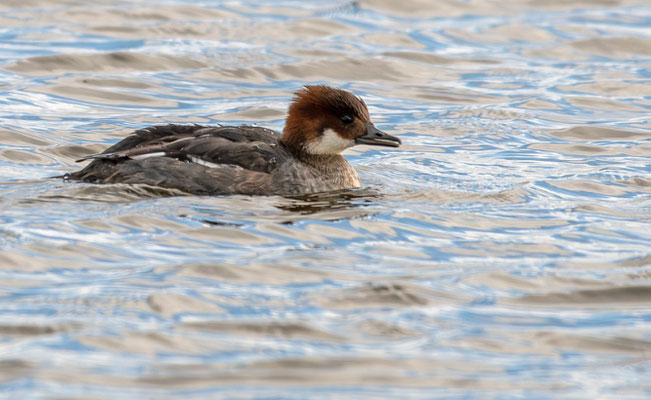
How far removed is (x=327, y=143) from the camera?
1087 centimetres

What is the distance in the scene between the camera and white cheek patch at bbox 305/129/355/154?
1084 cm

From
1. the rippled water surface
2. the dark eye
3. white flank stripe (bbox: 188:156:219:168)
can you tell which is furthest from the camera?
the dark eye

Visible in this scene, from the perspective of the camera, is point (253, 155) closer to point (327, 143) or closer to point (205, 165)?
point (205, 165)

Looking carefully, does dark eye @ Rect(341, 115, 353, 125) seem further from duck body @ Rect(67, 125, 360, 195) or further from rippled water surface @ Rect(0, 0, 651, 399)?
rippled water surface @ Rect(0, 0, 651, 399)

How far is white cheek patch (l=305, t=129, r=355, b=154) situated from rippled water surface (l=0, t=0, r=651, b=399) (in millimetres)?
513

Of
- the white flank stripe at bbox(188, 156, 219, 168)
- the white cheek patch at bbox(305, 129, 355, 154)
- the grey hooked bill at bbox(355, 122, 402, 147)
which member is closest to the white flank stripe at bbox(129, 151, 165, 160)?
the white flank stripe at bbox(188, 156, 219, 168)

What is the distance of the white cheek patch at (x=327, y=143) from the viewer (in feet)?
35.6

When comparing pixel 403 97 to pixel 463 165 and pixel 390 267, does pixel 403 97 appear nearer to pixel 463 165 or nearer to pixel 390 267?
pixel 463 165

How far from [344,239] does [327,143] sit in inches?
78.2

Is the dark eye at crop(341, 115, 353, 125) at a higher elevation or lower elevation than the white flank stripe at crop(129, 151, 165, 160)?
higher

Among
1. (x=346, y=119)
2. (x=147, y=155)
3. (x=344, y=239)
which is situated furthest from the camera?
(x=346, y=119)

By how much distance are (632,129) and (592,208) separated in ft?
13.7

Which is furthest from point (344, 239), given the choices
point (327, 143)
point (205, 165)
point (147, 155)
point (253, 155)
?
point (147, 155)

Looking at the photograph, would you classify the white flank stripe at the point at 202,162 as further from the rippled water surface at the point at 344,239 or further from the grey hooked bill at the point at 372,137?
the grey hooked bill at the point at 372,137
